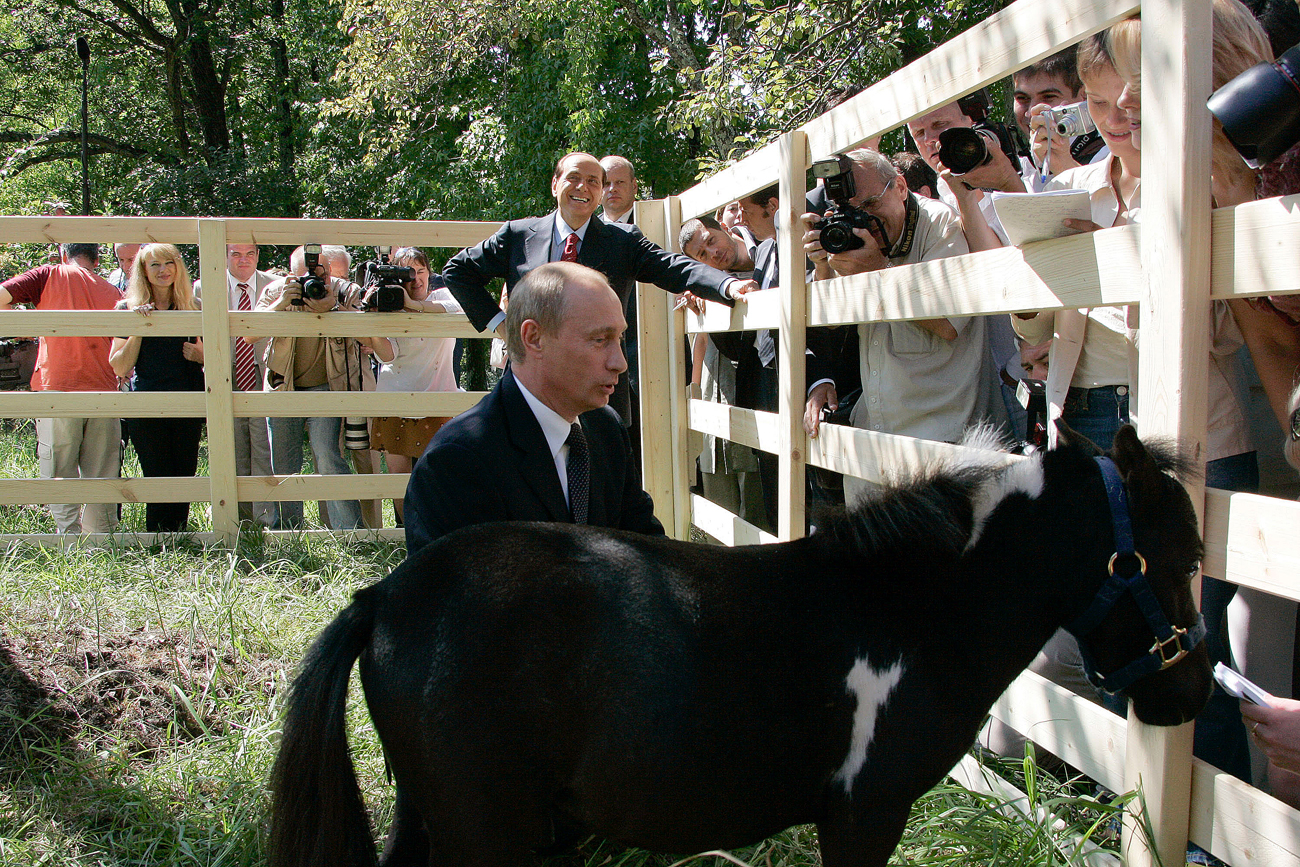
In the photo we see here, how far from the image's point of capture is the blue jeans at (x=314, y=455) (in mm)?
6961

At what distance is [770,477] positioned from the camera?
484 centimetres

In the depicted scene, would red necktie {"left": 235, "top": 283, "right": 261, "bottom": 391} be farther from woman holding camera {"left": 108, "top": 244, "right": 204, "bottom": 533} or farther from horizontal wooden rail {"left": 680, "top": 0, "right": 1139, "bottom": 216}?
horizontal wooden rail {"left": 680, "top": 0, "right": 1139, "bottom": 216}

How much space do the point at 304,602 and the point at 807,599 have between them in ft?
12.1

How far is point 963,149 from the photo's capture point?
2.99 m

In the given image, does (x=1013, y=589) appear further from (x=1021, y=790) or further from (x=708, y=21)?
(x=708, y=21)

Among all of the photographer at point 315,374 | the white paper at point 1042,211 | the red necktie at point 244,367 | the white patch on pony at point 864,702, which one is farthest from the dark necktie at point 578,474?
the red necktie at point 244,367

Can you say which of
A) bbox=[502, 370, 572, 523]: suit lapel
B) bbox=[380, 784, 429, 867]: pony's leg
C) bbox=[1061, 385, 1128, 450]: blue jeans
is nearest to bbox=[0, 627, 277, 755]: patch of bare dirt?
bbox=[380, 784, 429, 867]: pony's leg

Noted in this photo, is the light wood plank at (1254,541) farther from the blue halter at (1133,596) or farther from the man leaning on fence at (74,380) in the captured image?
the man leaning on fence at (74,380)

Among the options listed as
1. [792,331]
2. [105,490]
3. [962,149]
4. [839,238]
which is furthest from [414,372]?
[962,149]

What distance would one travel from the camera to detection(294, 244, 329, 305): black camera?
6184 mm

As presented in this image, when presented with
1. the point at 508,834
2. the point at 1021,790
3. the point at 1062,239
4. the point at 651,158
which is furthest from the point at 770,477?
the point at 651,158

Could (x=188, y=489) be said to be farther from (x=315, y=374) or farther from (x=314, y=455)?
(x=315, y=374)

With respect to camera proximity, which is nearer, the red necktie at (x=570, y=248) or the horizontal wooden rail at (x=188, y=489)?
the red necktie at (x=570, y=248)

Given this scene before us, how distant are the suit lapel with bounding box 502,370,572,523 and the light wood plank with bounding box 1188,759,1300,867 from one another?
1.64m
